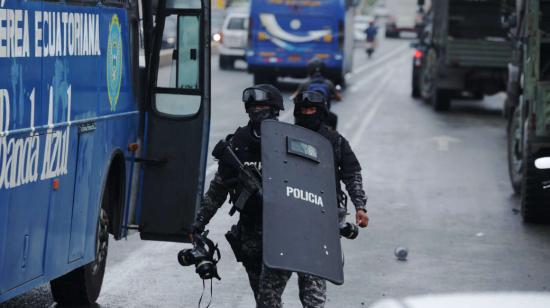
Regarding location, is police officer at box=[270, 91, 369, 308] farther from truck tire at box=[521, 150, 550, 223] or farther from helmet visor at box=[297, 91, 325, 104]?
truck tire at box=[521, 150, 550, 223]

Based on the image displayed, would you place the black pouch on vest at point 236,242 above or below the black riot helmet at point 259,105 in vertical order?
below

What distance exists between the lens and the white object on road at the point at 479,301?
4.74 meters

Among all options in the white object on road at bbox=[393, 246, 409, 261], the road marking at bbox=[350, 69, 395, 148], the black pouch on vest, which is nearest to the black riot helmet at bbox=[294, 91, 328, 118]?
the black pouch on vest

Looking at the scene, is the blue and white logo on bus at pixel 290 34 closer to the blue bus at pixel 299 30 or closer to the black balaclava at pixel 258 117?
the blue bus at pixel 299 30

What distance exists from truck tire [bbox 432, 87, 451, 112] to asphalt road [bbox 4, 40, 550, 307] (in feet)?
11.3

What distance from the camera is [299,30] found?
36219mm

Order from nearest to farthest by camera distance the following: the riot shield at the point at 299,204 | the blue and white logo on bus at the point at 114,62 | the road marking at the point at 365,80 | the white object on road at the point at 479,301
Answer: the white object on road at the point at 479,301 → the riot shield at the point at 299,204 → the blue and white logo on bus at the point at 114,62 → the road marking at the point at 365,80

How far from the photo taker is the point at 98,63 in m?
9.53

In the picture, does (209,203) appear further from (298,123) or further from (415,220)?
(415,220)

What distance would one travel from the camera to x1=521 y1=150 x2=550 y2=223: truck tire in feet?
49.8

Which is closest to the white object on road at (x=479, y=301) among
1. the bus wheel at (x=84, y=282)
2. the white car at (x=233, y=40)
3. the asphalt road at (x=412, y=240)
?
the bus wheel at (x=84, y=282)

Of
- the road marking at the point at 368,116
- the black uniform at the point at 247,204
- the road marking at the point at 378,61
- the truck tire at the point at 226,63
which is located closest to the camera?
the black uniform at the point at 247,204

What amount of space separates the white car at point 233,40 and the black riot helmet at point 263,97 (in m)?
37.0

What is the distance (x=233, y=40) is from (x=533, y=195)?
30445 millimetres
